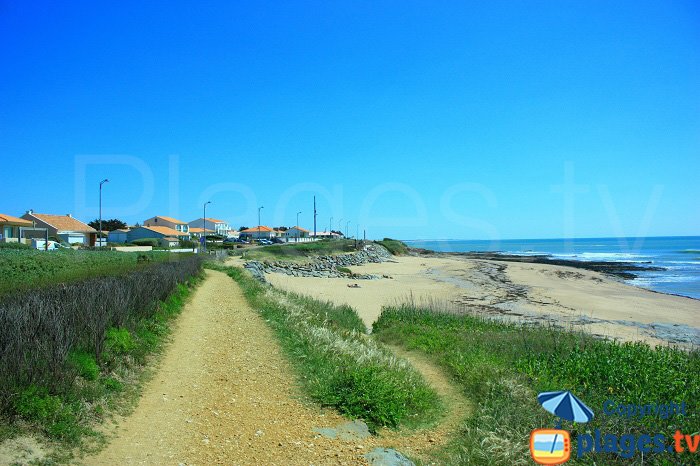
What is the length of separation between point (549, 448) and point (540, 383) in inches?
195

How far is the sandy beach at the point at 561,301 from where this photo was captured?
1988cm

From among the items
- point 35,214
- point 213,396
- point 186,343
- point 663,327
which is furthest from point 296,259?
point 213,396

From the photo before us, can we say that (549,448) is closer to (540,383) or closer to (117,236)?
(540,383)

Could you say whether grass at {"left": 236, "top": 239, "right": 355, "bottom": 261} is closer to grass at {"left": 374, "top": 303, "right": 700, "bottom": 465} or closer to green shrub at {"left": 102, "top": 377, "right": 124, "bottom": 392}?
grass at {"left": 374, "top": 303, "right": 700, "bottom": 465}

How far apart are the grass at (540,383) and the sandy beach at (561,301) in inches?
269

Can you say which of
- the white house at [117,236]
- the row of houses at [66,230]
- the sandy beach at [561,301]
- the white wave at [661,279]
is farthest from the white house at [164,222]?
the white wave at [661,279]

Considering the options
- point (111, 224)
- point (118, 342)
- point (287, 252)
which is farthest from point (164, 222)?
point (118, 342)

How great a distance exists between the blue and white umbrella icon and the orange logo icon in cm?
21

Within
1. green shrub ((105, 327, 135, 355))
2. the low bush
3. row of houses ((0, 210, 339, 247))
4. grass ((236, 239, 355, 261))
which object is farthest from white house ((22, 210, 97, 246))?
green shrub ((105, 327, 135, 355))

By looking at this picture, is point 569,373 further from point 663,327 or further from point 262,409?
point 663,327

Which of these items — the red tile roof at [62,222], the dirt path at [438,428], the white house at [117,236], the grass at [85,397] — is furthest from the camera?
the white house at [117,236]

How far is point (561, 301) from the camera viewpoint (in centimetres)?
2944

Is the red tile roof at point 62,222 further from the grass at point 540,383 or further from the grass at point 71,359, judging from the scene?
the grass at point 540,383

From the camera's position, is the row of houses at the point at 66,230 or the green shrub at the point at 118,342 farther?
the row of houses at the point at 66,230
